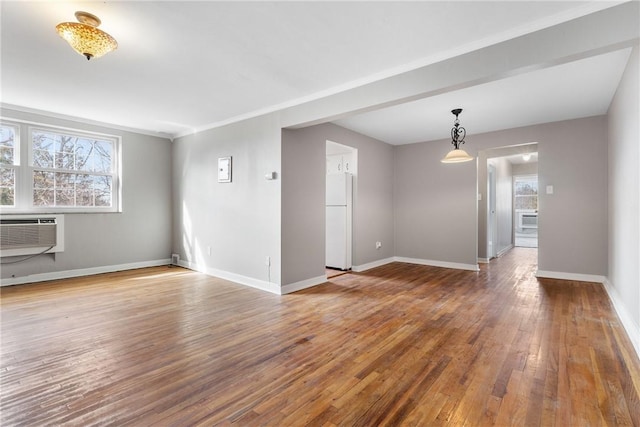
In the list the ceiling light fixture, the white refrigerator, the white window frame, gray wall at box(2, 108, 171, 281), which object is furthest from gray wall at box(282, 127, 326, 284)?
the white window frame

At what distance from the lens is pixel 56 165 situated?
187 inches

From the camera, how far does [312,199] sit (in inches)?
175

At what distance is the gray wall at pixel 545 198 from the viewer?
14.8 ft

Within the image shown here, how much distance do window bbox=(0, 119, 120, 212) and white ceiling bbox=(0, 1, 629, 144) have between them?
0.50 metres

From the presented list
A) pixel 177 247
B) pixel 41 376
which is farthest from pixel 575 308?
pixel 177 247

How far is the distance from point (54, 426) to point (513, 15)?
3.72 m

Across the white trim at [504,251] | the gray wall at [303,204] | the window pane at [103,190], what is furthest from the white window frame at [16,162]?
the white trim at [504,251]

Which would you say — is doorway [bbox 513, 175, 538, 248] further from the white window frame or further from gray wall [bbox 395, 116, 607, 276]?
the white window frame

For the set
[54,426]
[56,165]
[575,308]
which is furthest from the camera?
[56,165]

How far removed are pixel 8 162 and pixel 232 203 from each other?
10.3ft

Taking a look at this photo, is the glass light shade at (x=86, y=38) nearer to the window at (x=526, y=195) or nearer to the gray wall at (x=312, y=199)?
the gray wall at (x=312, y=199)

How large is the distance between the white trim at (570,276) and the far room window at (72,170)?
7.32 m

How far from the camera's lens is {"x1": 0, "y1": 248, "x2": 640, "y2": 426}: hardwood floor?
169cm

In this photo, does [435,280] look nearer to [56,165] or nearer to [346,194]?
[346,194]
